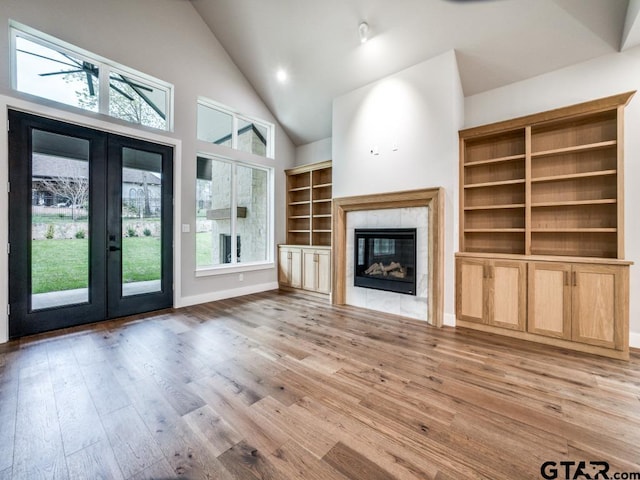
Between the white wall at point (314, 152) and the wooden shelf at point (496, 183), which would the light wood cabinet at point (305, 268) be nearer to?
the white wall at point (314, 152)

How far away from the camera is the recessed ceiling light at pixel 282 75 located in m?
4.75

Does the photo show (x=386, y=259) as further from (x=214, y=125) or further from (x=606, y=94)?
(x=214, y=125)

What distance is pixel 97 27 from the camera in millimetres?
3543

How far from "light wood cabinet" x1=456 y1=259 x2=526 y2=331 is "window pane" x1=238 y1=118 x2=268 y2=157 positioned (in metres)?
4.15

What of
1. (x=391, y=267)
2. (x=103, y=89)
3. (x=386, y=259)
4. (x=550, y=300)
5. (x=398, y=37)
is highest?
(x=398, y=37)

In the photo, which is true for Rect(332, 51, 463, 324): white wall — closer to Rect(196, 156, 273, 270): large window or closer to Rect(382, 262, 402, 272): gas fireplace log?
Rect(382, 262, 402, 272): gas fireplace log

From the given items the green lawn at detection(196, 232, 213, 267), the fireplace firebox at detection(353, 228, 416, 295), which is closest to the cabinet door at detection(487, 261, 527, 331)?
the fireplace firebox at detection(353, 228, 416, 295)

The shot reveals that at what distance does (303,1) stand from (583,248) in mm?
4567

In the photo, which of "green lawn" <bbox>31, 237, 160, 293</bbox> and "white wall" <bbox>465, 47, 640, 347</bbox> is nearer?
"white wall" <bbox>465, 47, 640, 347</bbox>

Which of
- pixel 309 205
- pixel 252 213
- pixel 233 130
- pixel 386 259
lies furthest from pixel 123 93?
pixel 386 259

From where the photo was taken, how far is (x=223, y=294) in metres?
4.89

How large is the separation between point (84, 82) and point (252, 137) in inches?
101

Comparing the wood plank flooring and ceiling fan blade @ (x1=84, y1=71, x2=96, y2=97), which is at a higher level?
ceiling fan blade @ (x1=84, y1=71, x2=96, y2=97)

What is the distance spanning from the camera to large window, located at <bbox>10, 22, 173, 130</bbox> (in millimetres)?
3170
